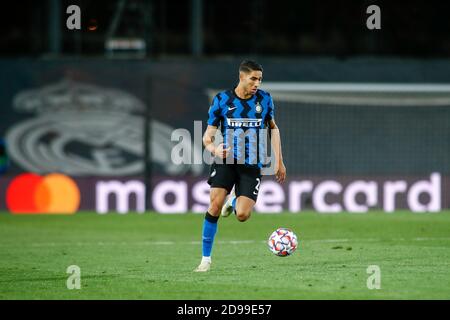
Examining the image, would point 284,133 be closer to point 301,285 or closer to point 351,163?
point 351,163

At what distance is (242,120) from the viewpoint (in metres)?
11.5

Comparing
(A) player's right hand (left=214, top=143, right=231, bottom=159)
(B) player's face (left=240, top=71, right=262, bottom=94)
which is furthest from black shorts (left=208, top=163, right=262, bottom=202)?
(B) player's face (left=240, top=71, right=262, bottom=94)

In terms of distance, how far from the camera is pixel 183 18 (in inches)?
993

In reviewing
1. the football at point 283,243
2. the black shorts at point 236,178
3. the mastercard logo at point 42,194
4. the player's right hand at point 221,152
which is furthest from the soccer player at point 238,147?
the mastercard logo at point 42,194

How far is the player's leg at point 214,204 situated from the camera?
37.6 ft

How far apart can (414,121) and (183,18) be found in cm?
592

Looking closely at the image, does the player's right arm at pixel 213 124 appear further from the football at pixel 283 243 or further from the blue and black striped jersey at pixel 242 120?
the football at pixel 283 243

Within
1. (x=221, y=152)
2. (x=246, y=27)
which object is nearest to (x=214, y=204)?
(x=221, y=152)

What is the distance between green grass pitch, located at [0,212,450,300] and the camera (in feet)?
32.5

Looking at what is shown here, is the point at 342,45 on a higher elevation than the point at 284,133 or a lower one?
higher

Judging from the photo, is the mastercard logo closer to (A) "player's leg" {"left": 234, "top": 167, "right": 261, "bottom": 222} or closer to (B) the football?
(B) the football

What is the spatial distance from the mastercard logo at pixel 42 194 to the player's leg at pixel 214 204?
1193cm
